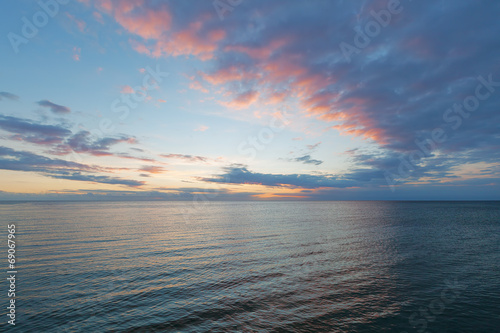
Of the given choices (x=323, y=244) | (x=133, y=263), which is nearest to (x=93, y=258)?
(x=133, y=263)

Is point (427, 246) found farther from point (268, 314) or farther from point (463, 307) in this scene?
point (268, 314)

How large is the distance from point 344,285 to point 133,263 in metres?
28.1

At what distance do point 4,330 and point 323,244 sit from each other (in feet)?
146

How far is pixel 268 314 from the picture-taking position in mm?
19250

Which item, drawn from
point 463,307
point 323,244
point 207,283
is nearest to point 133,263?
point 207,283

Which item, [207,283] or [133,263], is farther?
[133,263]

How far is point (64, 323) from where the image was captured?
17.7 metres

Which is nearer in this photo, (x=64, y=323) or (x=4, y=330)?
(x=4, y=330)

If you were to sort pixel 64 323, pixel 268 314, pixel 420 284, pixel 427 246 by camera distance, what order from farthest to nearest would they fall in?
1. pixel 427 246
2. pixel 420 284
3. pixel 268 314
4. pixel 64 323

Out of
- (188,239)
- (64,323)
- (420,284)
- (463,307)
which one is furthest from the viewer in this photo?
(188,239)

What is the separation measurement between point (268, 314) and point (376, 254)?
28342mm

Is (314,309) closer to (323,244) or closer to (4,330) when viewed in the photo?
(4,330)

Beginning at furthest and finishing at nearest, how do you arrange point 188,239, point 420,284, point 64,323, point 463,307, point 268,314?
1. point 188,239
2. point 420,284
3. point 463,307
4. point 268,314
5. point 64,323

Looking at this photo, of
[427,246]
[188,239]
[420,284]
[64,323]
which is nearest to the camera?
[64,323]
